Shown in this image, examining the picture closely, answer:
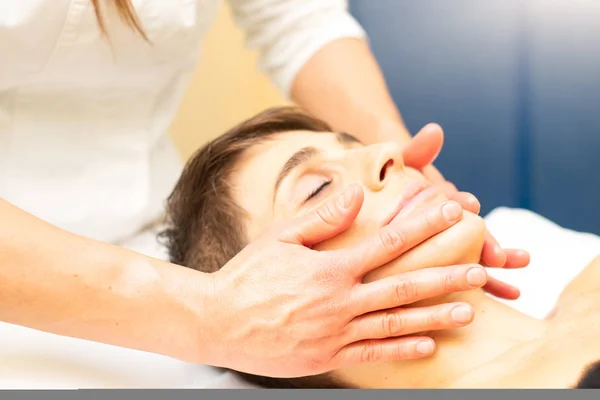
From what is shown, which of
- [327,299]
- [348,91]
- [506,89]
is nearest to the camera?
[327,299]

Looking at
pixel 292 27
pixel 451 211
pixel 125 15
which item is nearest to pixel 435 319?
pixel 451 211

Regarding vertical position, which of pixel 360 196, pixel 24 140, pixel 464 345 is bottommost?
pixel 464 345

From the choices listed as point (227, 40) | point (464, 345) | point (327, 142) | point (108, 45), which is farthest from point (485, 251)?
point (227, 40)

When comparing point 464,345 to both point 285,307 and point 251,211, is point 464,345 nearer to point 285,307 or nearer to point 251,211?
point 285,307

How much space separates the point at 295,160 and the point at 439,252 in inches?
11.5

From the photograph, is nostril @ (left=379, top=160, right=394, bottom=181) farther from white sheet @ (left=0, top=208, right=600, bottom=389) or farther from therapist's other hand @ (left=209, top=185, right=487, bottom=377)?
white sheet @ (left=0, top=208, right=600, bottom=389)

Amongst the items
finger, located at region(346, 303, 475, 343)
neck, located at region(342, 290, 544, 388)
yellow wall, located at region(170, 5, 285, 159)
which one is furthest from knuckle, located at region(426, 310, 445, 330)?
yellow wall, located at region(170, 5, 285, 159)

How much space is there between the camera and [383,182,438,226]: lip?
996 millimetres

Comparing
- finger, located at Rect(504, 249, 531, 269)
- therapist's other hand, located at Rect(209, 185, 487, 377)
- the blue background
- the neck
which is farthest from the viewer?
the blue background

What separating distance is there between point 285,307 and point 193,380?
0.33m

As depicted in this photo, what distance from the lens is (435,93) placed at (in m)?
2.37

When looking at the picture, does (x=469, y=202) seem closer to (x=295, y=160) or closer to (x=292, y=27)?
(x=295, y=160)

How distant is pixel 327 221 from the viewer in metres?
0.89

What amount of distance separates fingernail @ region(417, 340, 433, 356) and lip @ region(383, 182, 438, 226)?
0.18 m
